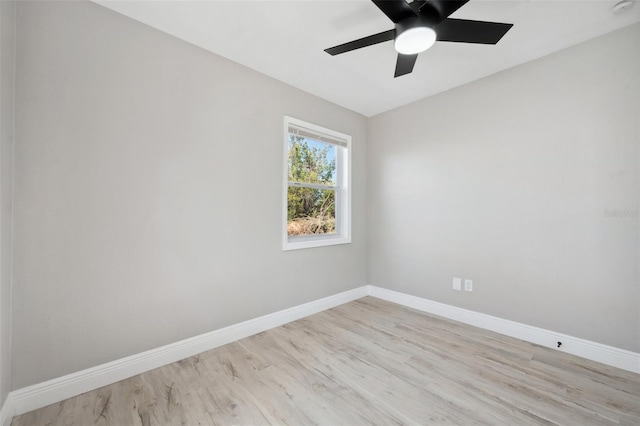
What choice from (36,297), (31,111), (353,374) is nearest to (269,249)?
(353,374)

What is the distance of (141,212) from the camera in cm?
201

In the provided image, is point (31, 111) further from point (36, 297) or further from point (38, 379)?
point (38, 379)

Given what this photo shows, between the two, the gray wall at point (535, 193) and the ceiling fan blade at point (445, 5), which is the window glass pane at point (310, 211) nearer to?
the gray wall at point (535, 193)

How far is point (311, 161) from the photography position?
10.9 feet

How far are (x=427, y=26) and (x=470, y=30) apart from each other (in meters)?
0.31

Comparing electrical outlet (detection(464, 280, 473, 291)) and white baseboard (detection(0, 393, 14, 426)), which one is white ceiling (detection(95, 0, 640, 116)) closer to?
electrical outlet (detection(464, 280, 473, 291))

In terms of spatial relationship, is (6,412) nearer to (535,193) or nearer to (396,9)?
(396,9)

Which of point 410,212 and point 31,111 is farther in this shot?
point 410,212

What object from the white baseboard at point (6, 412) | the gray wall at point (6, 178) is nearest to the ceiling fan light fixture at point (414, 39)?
the gray wall at point (6, 178)

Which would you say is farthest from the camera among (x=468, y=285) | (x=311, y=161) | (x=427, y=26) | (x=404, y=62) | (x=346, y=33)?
(x=311, y=161)

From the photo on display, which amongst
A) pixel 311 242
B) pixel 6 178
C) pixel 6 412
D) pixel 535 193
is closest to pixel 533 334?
pixel 535 193

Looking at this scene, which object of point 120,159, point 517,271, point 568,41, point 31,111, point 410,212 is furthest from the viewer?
point 410,212

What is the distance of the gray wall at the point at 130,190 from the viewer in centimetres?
164

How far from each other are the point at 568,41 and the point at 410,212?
2.09m
